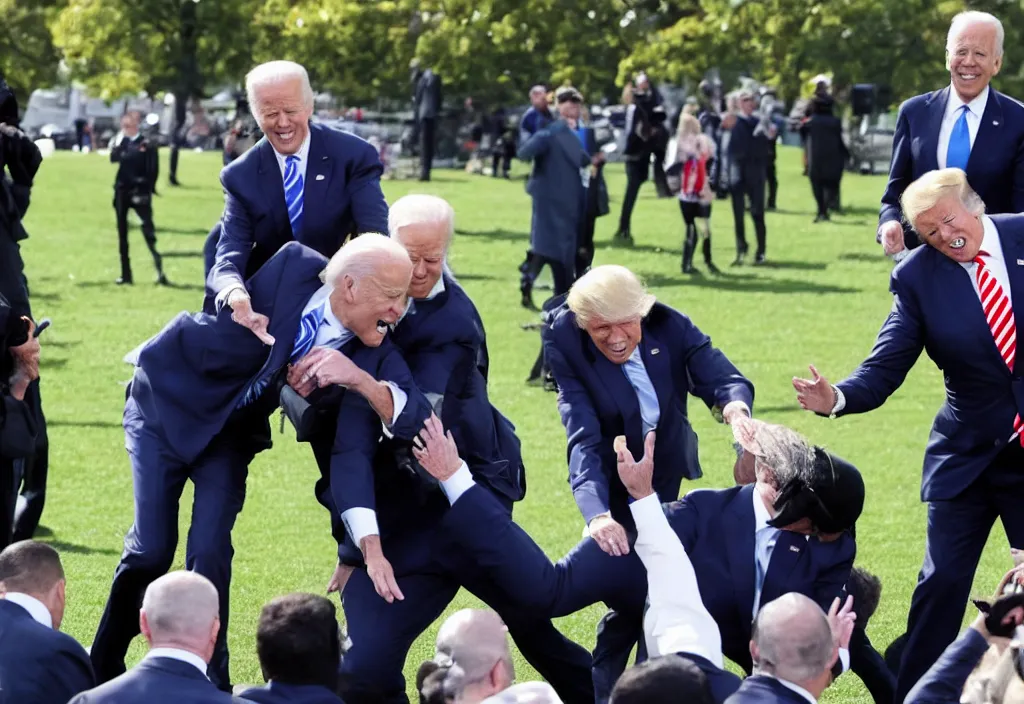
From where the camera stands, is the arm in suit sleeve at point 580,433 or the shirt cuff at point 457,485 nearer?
the shirt cuff at point 457,485

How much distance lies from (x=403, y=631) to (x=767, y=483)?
144 centimetres

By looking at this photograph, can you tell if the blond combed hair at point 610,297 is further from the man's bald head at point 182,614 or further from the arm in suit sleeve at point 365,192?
the man's bald head at point 182,614

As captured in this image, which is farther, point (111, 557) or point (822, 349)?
point (822, 349)

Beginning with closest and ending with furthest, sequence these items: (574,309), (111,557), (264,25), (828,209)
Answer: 1. (574,309)
2. (111,557)
3. (828,209)
4. (264,25)

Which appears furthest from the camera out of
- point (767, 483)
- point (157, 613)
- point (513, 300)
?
point (513, 300)

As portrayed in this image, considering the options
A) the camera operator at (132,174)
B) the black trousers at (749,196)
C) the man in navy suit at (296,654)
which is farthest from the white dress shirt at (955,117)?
the black trousers at (749,196)

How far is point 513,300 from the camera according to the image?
798 inches

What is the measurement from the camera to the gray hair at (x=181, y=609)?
5211 mm

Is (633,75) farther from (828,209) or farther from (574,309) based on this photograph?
(574,309)

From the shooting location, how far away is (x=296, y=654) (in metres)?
5.34

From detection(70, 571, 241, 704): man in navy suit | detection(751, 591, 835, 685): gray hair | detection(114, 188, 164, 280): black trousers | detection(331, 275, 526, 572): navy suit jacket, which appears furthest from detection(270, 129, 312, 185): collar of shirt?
detection(114, 188, 164, 280): black trousers

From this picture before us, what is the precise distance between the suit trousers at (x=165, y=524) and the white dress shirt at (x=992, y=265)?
2.39 m

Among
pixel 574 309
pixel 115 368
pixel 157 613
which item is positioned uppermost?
pixel 574 309

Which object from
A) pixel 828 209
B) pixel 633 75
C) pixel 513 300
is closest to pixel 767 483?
pixel 513 300
